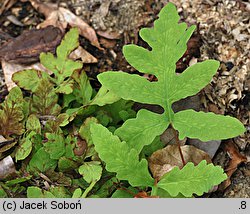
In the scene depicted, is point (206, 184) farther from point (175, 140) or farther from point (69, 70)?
point (69, 70)

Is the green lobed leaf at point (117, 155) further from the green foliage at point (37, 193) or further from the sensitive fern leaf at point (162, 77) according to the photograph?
the green foliage at point (37, 193)

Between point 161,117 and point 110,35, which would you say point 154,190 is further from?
point 110,35

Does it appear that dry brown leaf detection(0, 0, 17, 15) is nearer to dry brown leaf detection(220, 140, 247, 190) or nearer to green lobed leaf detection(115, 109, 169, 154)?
green lobed leaf detection(115, 109, 169, 154)

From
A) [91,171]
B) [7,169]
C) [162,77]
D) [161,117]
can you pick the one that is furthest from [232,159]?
[7,169]

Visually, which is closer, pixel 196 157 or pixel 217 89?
pixel 196 157

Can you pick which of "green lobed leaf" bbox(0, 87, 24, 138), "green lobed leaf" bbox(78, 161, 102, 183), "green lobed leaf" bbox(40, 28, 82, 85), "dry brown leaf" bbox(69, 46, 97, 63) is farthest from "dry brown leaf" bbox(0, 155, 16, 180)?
"dry brown leaf" bbox(69, 46, 97, 63)

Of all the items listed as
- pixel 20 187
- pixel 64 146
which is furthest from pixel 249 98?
pixel 20 187
